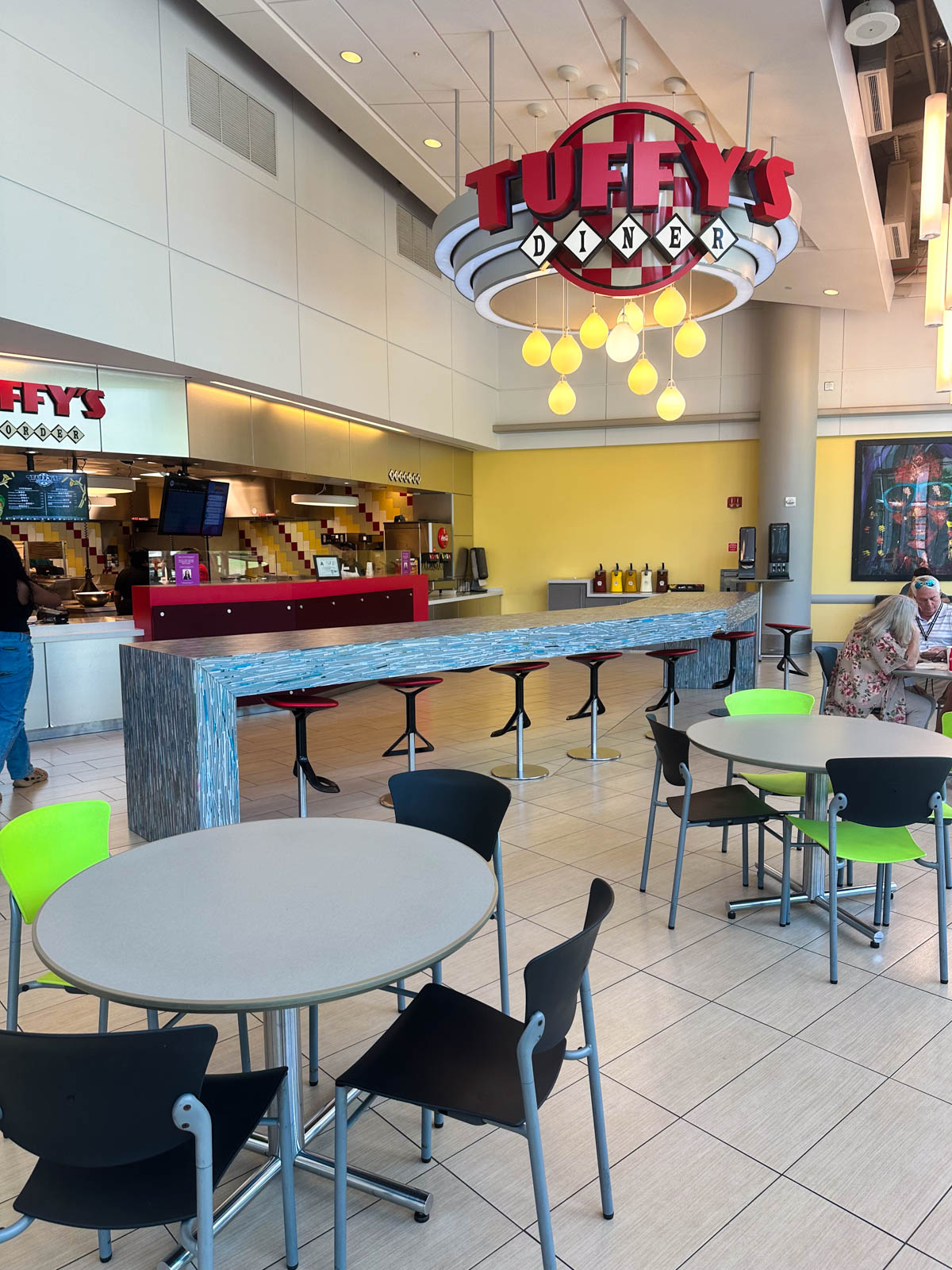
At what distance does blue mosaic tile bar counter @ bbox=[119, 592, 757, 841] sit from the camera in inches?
141

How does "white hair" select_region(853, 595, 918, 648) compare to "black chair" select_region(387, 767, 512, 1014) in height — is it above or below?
above

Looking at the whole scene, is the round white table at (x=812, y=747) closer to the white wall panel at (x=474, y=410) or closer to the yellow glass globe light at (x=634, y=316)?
the yellow glass globe light at (x=634, y=316)

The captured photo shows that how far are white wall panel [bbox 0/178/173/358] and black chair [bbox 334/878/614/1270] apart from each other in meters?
5.09

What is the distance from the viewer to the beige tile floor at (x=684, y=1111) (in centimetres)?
174

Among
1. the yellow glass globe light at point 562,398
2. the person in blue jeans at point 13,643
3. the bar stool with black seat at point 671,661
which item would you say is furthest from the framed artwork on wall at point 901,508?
the person in blue jeans at point 13,643

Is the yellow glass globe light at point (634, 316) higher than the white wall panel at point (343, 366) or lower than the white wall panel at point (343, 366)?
lower

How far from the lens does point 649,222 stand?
4.21 metres

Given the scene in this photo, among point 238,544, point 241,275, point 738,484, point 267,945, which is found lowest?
point 267,945

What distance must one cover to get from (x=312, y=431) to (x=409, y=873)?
7.22 meters

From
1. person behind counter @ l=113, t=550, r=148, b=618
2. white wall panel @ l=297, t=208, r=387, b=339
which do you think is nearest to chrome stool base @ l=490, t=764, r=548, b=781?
person behind counter @ l=113, t=550, r=148, b=618

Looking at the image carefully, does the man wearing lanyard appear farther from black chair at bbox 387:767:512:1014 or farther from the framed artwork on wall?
the framed artwork on wall

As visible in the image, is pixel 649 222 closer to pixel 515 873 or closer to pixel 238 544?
pixel 515 873

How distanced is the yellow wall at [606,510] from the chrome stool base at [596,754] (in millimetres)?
6109

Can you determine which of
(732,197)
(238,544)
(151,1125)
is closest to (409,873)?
(151,1125)
